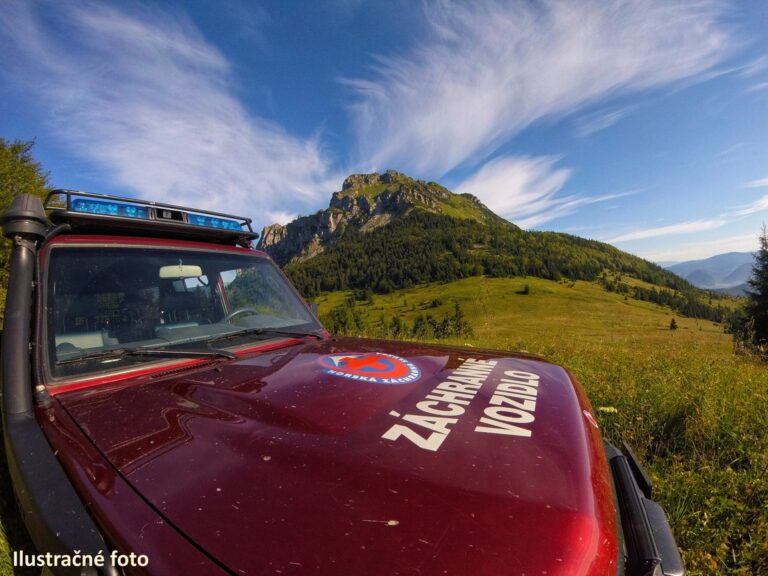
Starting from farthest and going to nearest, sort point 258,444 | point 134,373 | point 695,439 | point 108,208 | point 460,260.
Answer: point 460,260
point 695,439
point 108,208
point 134,373
point 258,444

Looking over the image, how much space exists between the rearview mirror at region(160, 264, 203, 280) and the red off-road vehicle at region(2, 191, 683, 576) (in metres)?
0.02

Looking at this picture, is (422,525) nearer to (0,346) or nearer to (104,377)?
(104,377)

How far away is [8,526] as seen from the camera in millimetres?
1753

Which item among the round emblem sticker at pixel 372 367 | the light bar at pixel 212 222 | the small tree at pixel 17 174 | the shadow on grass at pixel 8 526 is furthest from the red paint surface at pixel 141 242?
the small tree at pixel 17 174

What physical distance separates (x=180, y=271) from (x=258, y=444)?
6.21ft

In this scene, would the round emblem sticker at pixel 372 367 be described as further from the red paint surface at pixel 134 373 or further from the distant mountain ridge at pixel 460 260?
the distant mountain ridge at pixel 460 260

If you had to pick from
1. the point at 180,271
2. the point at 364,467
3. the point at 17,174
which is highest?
the point at 17,174

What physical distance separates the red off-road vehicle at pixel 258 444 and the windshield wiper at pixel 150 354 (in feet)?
0.05

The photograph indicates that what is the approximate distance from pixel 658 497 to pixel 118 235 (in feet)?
13.9

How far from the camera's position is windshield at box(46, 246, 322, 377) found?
2.01 meters

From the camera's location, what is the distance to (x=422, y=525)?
0.94 m

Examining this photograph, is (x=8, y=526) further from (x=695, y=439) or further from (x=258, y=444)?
(x=695, y=439)

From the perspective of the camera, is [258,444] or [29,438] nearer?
[258,444]

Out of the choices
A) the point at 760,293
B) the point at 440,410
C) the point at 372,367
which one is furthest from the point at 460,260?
the point at 440,410
